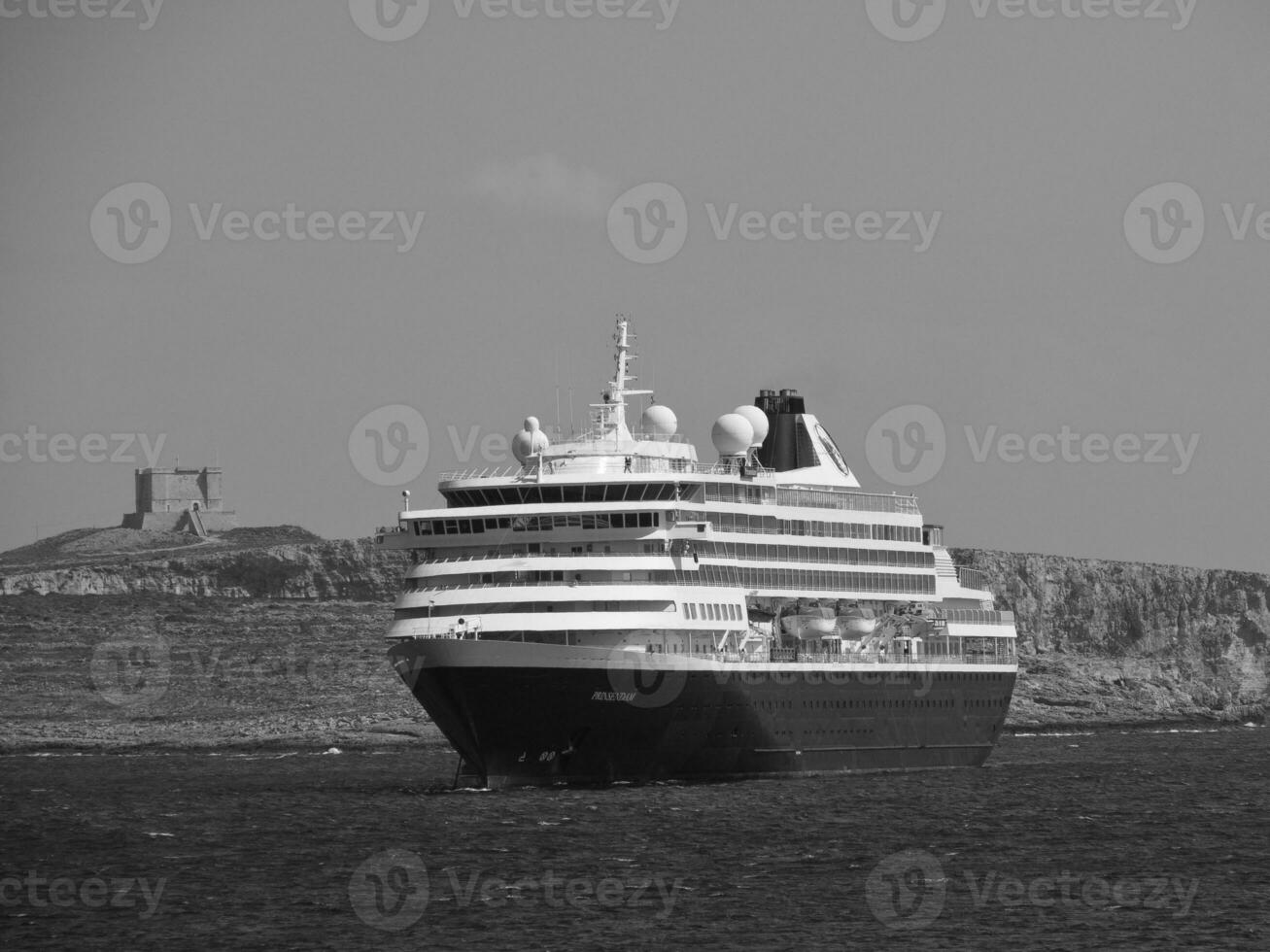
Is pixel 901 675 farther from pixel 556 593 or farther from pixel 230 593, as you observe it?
pixel 230 593

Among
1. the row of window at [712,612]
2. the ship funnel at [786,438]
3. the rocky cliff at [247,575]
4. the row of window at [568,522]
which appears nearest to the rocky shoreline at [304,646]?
the rocky cliff at [247,575]

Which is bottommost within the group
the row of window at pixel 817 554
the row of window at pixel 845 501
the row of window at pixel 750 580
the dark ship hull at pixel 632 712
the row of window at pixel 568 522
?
the dark ship hull at pixel 632 712

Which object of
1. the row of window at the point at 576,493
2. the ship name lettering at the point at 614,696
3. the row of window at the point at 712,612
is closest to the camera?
the ship name lettering at the point at 614,696

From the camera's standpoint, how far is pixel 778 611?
75.0m

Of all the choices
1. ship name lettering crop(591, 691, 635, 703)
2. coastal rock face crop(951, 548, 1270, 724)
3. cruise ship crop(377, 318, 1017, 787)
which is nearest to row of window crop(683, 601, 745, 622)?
cruise ship crop(377, 318, 1017, 787)

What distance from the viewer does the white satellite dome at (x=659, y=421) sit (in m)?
74.5

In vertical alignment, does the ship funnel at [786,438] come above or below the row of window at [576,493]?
above

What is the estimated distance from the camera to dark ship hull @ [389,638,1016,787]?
64.5 metres

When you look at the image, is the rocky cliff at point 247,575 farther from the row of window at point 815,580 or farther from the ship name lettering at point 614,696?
the ship name lettering at point 614,696

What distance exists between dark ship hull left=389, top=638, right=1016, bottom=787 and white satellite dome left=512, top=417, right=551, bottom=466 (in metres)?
8.62

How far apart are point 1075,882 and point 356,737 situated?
195 ft

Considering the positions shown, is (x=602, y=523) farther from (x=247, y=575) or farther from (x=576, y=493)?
A: (x=247, y=575)

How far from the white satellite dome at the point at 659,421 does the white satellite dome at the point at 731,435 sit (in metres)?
1.46

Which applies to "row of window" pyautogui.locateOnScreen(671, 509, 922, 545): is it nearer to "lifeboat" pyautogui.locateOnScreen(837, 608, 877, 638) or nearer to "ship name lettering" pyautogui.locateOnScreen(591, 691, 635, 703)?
"lifeboat" pyautogui.locateOnScreen(837, 608, 877, 638)
